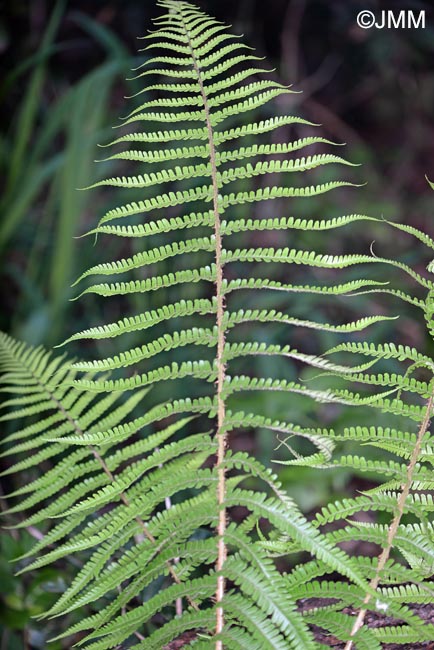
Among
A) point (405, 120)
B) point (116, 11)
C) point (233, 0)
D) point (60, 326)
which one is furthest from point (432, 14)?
point (60, 326)

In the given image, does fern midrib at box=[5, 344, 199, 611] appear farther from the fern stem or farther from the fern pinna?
the fern stem

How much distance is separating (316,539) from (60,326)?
3.86ft

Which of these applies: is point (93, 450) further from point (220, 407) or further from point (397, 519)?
point (397, 519)

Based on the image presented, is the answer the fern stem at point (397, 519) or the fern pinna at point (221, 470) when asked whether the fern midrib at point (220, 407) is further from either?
the fern stem at point (397, 519)

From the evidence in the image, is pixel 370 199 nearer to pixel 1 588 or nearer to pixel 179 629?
pixel 1 588

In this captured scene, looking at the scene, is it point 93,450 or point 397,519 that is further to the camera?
point 93,450

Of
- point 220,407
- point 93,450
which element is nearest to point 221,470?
point 220,407

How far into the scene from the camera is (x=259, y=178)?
2.94m

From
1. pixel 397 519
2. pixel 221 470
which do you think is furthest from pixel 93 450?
pixel 397 519

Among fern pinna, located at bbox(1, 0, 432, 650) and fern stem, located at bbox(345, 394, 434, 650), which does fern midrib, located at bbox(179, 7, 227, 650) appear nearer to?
fern pinna, located at bbox(1, 0, 432, 650)

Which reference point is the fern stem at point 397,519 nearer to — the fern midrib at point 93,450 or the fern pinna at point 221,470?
the fern pinna at point 221,470

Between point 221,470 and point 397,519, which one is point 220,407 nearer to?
Result: point 221,470

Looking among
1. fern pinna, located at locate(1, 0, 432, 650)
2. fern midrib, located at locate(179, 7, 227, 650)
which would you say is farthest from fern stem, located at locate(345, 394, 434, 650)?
fern midrib, located at locate(179, 7, 227, 650)

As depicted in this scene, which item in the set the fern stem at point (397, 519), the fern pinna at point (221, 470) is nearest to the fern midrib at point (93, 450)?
the fern pinna at point (221, 470)
